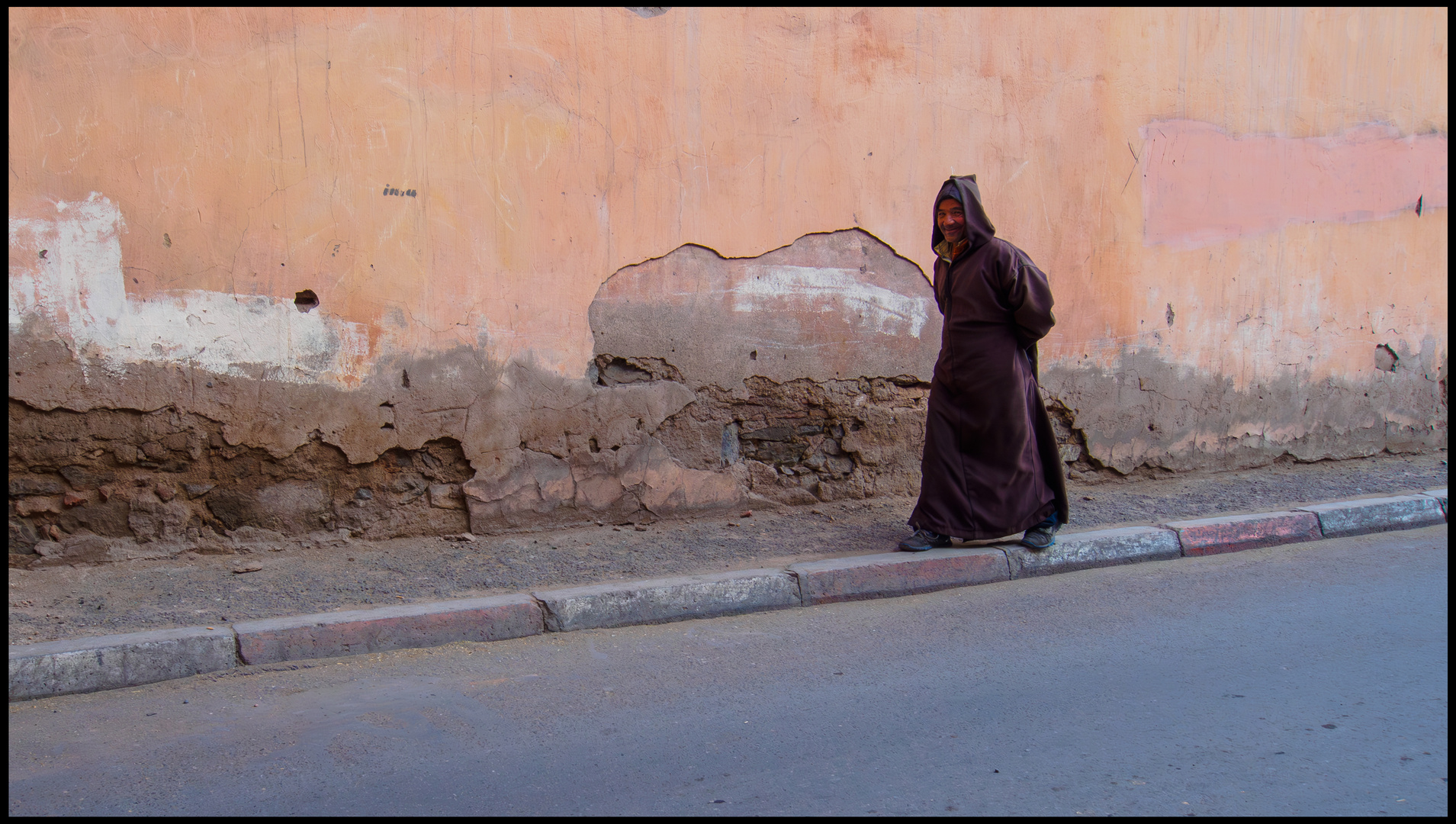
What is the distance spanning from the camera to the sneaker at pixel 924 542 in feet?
15.9

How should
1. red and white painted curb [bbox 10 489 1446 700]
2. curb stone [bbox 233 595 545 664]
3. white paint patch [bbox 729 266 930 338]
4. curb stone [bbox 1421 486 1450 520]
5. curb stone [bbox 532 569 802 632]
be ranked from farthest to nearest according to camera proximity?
curb stone [bbox 1421 486 1450 520] → white paint patch [bbox 729 266 930 338] → curb stone [bbox 532 569 802 632] → curb stone [bbox 233 595 545 664] → red and white painted curb [bbox 10 489 1446 700]

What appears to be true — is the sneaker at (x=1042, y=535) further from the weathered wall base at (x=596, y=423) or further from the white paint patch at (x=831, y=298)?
the white paint patch at (x=831, y=298)

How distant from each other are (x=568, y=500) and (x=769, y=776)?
2.73m

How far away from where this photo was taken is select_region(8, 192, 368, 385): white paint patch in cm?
432

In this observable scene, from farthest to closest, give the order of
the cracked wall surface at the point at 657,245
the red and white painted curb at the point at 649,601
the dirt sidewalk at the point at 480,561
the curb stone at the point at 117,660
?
the cracked wall surface at the point at 657,245 → the dirt sidewalk at the point at 480,561 → the red and white painted curb at the point at 649,601 → the curb stone at the point at 117,660

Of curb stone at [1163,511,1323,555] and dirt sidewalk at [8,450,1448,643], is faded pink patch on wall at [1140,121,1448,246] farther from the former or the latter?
curb stone at [1163,511,1323,555]

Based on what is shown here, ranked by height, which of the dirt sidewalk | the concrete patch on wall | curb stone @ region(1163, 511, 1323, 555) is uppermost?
the concrete patch on wall

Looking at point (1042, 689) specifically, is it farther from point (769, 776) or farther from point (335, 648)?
point (335, 648)

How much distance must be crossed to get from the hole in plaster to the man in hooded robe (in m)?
3.43

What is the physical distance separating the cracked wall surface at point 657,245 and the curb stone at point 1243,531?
3.41 ft

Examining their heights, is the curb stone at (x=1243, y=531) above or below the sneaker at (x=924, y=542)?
below

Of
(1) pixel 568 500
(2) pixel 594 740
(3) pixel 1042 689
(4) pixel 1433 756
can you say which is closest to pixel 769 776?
(2) pixel 594 740

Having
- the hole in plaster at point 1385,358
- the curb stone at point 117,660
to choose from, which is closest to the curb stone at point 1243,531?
the hole in plaster at point 1385,358

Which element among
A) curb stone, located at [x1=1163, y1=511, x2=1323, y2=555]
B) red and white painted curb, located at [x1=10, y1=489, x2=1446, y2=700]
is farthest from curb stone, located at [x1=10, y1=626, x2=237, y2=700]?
curb stone, located at [x1=1163, y1=511, x2=1323, y2=555]
